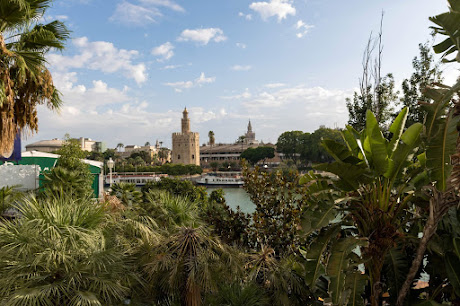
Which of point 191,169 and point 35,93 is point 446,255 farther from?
point 191,169

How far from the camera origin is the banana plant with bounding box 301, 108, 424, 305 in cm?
361

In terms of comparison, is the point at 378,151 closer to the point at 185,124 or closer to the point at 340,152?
the point at 340,152

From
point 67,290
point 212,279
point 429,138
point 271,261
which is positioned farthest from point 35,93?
point 429,138

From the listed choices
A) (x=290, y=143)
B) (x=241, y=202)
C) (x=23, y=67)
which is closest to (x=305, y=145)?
(x=290, y=143)

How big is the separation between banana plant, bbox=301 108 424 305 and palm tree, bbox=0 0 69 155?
18.3ft

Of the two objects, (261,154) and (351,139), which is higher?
(261,154)

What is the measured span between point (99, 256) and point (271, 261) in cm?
249

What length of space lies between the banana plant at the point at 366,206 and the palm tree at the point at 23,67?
220 inches

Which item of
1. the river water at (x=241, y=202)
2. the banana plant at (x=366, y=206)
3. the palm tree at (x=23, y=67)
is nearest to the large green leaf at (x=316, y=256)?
the banana plant at (x=366, y=206)

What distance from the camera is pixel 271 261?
489 centimetres

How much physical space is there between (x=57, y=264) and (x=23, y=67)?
4115 mm

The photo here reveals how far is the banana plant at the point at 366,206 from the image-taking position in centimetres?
361

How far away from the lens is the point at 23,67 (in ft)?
19.4

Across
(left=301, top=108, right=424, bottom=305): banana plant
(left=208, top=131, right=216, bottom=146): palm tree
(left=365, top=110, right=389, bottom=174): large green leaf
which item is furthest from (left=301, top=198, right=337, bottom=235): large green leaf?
(left=208, top=131, right=216, bottom=146): palm tree
